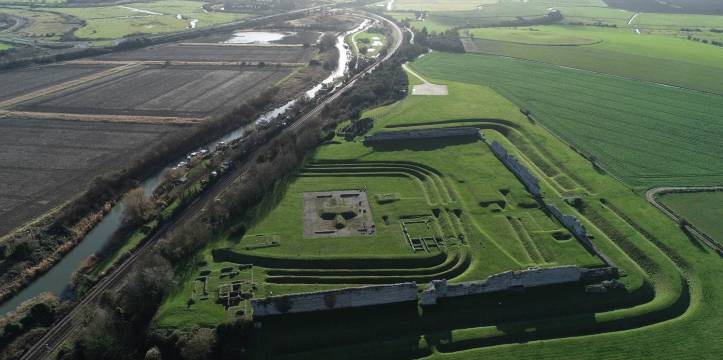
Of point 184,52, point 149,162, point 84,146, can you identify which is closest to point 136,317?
point 149,162

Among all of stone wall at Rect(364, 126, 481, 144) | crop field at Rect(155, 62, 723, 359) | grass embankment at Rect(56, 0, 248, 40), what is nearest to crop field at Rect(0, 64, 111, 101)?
grass embankment at Rect(56, 0, 248, 40)

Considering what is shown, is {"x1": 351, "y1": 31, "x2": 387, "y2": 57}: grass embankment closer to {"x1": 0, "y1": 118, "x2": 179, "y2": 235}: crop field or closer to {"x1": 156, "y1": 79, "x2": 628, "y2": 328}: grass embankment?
{"x1": 0, "y1": 118, "x2": 179, "y2": 235}: crop field

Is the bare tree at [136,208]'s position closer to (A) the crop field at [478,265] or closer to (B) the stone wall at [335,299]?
(A) the crop field at [478,265]

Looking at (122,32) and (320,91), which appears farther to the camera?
(122,32)

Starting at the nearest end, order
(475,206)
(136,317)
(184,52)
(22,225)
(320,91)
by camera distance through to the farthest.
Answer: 1. (136,317)
2. (22,225)
3. (475,206)
4. (320,91)
5. (184,52)

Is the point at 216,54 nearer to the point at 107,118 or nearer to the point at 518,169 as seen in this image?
the point at 107,118

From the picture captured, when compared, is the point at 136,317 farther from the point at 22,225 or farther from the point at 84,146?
the point at 84,146

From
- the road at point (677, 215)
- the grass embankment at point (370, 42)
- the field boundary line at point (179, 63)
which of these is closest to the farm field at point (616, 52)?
the grass embankment at point (370, 42)
